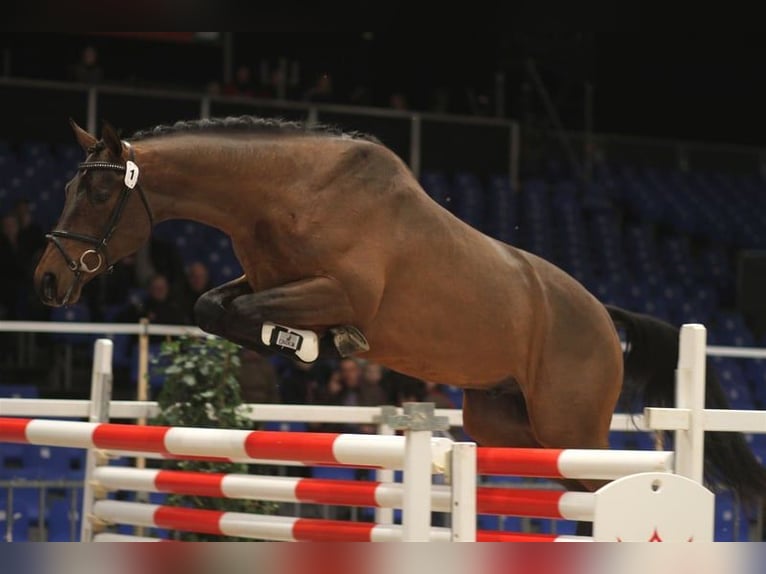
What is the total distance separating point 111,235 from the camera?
4.36m

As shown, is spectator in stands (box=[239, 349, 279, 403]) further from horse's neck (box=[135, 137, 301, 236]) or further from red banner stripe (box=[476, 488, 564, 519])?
red banner stripe (box=[476, 488, 564, 519])

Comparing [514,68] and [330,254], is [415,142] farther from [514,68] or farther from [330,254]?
[330,254]

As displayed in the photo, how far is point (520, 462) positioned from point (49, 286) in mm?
1715

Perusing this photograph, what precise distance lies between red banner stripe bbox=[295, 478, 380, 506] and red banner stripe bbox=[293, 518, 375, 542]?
5.0 inches

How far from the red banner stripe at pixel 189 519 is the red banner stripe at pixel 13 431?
80cm

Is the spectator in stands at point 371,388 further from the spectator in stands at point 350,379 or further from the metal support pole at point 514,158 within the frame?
the metal support pole at point 514,158

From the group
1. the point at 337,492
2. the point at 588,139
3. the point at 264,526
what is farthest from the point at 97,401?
the point at 588,139

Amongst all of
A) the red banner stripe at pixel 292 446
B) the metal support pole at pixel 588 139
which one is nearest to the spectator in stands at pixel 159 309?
the red banner stripe at pixel 292 446

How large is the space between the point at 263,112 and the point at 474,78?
389 cm

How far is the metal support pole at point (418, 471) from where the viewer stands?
3.01 meters

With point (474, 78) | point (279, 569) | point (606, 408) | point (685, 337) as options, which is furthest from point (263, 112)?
point (279, 569)

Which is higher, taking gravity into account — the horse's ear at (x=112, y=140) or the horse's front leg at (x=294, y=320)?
the horse's ear at (x=112, y=140)

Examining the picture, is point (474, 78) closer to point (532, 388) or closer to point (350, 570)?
point (532, 388)

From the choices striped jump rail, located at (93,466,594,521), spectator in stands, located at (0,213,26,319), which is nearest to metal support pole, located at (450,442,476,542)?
striped jump rail, located at (93,466,594,521)
